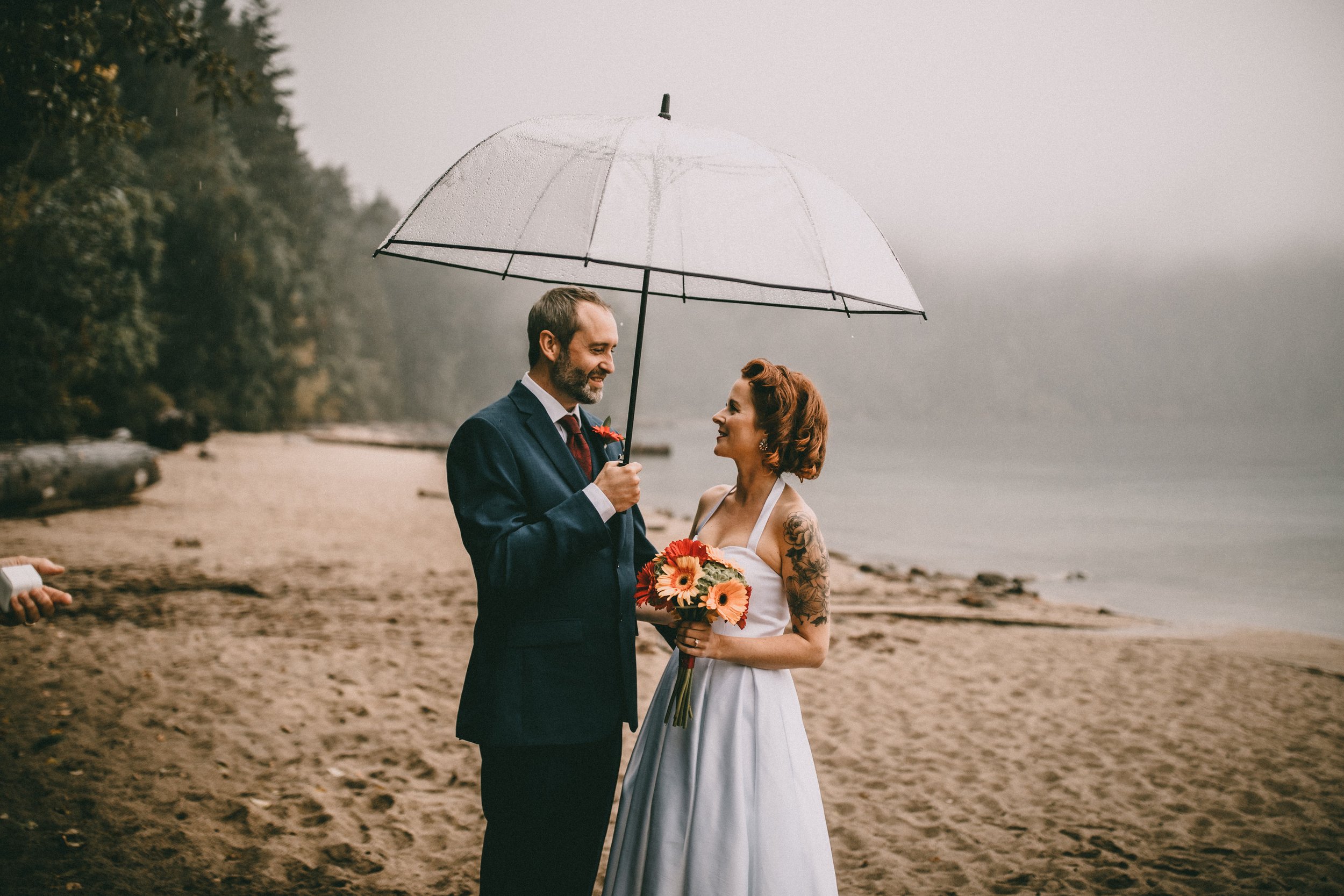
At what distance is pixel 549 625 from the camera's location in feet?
8.03

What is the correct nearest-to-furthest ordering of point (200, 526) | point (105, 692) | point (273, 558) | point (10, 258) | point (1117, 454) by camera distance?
point (105, 692) < point (273, 558) < point (200, 526) < point (10, 258) < point (1117, 454)

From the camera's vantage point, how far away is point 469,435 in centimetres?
239

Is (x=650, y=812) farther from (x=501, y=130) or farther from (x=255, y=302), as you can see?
(x=255, y=302)

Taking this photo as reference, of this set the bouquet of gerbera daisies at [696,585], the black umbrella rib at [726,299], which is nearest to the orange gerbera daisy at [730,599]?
the bouquet of gerbera daisies at [696,585]

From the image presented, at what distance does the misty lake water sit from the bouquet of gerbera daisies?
14.7m

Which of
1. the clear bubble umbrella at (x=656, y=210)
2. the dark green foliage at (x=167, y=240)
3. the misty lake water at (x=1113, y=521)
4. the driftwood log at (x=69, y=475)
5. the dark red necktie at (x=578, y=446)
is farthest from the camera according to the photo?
the misty lake water at (x=1113, y=521)

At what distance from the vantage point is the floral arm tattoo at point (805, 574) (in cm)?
258

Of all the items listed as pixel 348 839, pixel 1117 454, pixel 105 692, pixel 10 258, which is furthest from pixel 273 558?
pixel 1117 454

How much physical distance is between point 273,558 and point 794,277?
10.6 metres

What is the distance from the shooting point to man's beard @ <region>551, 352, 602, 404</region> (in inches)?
98.4

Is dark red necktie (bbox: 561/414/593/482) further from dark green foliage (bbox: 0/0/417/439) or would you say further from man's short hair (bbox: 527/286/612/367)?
dark green foliage (bbox: 0/0/417/439)

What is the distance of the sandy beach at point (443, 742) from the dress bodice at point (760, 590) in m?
2.25

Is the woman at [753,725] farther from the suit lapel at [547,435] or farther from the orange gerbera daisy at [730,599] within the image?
the suit lapel at [547,435]

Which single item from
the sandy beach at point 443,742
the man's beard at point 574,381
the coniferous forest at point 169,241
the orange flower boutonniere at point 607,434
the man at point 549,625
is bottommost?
the sandy beach at point 443,742
